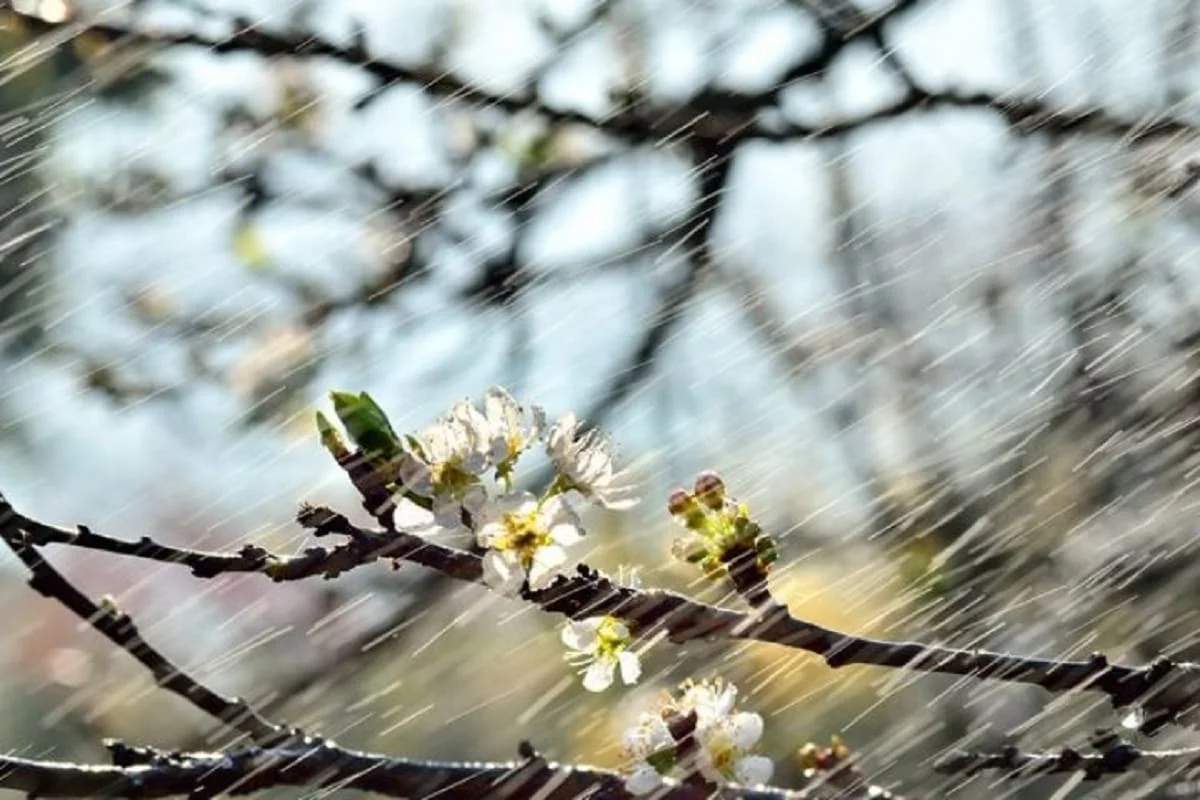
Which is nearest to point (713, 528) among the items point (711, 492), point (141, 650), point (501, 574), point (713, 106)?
point (711, 492)

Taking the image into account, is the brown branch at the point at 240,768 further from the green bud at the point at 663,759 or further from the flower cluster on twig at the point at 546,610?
the green bud at the point at 663,759

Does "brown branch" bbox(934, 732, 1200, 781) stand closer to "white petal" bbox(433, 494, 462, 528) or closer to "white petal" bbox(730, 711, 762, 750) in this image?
"white petal" bbox(730, 711, 762, 750)

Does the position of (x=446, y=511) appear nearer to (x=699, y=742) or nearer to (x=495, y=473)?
(x=495, y=473)

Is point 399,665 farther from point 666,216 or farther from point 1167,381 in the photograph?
point 1167,381

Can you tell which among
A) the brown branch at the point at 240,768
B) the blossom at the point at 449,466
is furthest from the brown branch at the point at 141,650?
the blossom at the point at 449,466

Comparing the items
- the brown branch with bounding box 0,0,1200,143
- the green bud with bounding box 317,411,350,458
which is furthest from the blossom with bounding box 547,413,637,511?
the brown branch with bounding box 0,0,1200,143

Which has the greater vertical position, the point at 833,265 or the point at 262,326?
the point at 262,326

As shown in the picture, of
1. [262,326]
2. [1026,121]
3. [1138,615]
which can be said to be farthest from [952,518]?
[262,326]
